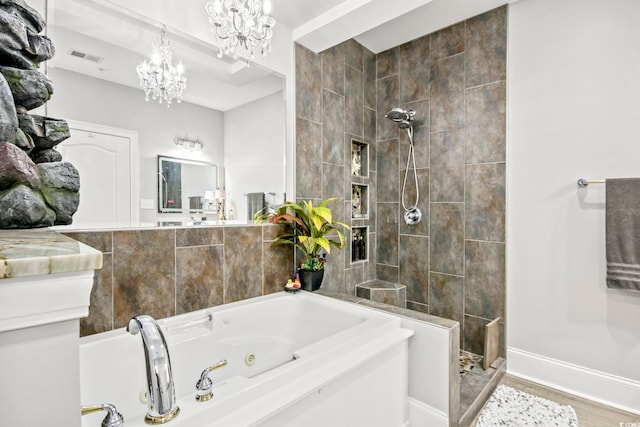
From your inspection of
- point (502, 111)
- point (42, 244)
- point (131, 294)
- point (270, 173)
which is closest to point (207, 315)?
point (131, 294)

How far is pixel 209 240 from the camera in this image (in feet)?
6.56

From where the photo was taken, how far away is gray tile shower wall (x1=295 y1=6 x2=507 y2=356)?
2.54 metres

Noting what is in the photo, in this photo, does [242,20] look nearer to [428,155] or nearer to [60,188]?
[60,188]

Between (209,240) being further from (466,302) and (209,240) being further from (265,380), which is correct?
(466,302)

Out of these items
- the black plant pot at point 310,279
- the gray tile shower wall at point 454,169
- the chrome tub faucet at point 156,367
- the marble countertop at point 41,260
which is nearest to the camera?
the marble countertop at point 41,260

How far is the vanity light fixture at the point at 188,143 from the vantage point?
194cm

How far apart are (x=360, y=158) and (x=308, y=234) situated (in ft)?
3.86

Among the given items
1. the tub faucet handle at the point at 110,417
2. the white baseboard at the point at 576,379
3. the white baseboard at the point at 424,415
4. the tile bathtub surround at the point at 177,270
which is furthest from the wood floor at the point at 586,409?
the tub faucet handle at the point at 110,417

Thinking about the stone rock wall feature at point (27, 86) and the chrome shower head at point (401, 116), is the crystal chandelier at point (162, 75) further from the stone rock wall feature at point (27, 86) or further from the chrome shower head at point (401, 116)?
the chrome shower head at point (401, 116)

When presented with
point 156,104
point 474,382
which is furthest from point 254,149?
point 474,382

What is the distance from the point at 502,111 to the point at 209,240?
92.2 inches

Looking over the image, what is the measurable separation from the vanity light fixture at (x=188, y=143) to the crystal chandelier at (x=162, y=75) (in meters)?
0.21

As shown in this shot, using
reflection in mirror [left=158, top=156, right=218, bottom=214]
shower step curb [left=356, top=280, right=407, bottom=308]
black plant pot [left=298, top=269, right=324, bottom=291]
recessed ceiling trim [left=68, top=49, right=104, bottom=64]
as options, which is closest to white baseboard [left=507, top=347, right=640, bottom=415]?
shower step curb [left=356, top=280, right=407, bottom=308]

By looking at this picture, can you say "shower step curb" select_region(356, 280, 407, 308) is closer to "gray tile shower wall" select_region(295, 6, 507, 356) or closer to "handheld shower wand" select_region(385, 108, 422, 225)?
"gray tile shower wall" select_region(295, 6, 507, 356)
